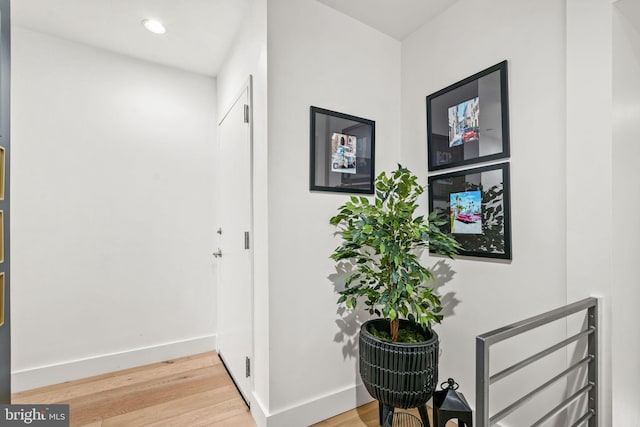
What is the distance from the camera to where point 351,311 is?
1.89 metres

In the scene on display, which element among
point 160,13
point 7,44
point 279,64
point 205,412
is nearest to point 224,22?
point 160,13

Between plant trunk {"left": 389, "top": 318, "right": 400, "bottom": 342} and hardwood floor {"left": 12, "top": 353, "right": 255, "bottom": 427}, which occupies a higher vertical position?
plant trunk {"left": 389, "top": 318, "right": 400, "bottom": 342}

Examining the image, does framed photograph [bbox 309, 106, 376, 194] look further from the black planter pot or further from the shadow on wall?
the black planter pot

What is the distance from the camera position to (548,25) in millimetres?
1402

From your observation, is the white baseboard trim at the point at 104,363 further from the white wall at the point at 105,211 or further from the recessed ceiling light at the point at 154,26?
the recessed ceiling light at the point at 154,26

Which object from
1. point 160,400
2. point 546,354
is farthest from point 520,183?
point 160,400

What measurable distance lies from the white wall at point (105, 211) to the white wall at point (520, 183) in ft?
6.84

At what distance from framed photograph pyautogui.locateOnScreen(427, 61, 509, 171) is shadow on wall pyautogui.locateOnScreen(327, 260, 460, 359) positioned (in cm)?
68

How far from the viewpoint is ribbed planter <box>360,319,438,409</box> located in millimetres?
1393

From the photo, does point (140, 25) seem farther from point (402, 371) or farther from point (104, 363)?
point (402, 371)

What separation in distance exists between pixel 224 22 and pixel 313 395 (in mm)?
2510

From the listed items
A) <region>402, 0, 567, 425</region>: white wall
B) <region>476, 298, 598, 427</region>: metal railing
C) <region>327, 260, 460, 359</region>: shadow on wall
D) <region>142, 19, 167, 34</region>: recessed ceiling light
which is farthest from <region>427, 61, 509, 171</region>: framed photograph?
<region>142, 19, 167, 34</region>: recessed ceiling light

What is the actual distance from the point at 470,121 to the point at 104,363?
3.13 m

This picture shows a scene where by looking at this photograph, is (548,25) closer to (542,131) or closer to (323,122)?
(542,131)
